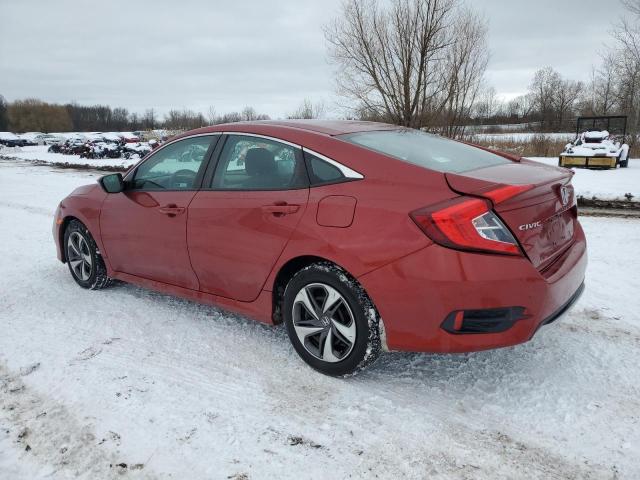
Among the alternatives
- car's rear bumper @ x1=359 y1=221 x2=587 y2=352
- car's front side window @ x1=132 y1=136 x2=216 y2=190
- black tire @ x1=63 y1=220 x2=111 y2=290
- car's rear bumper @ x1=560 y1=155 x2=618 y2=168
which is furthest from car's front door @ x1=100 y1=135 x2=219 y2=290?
car's rear bumper @ x1=560 y1=155 x2=618 y2=168

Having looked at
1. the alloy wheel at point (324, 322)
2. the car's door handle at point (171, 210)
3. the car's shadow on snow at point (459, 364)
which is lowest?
the car's shadow on snow at point (459, 364)

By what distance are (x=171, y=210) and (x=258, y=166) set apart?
0.82 metres

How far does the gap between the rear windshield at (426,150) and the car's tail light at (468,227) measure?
35 cm

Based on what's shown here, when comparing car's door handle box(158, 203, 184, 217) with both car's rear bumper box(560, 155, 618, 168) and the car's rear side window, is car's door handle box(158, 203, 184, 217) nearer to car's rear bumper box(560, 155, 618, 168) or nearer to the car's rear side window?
the car's rear side window

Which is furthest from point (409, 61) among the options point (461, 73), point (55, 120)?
point (55, 120)

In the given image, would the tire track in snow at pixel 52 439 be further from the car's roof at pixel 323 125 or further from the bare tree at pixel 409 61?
the bare tree at pixel 409 61

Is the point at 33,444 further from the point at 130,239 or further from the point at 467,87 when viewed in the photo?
the point at 467,87

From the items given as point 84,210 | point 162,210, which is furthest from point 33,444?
point 84,210

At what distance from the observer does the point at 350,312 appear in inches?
110

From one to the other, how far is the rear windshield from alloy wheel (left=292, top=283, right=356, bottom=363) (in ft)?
2.95

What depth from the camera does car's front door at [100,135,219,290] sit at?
3.64 meters

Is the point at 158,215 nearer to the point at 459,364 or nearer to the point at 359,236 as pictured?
the point at 359,236

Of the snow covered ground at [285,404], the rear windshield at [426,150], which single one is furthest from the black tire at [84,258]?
the rear windshield at [426,150]

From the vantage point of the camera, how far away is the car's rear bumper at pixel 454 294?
2416 millimetres
